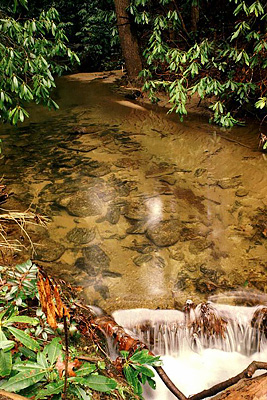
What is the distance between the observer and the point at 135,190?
15.6 feet

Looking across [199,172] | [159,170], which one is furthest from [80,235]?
[199,172]

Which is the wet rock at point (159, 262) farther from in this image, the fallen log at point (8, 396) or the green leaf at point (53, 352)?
the fallen log at point (8, 396)

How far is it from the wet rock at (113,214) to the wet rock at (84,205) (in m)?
0.14

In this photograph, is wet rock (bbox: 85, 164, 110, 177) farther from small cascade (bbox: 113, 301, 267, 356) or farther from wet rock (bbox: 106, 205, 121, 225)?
small cascade (bbox: 113, 301, 267, 356)

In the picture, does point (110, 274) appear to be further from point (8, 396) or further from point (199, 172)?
point (199, 172)

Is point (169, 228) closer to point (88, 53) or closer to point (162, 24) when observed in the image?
point (162, 24)

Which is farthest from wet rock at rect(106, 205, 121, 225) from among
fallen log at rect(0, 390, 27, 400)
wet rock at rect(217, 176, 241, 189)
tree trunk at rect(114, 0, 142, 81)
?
tree trunk at rect(114, 0, 142, 81)

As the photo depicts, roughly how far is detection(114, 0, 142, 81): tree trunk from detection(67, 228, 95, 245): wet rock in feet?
23.2

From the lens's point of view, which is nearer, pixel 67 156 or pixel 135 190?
pixel 135 190

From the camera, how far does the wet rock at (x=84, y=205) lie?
426cm

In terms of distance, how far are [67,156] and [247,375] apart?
4828 mm

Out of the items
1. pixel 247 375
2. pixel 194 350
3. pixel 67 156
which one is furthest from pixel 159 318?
pixel 67 156

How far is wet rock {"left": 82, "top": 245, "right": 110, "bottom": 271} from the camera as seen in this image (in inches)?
136

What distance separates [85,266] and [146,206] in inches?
52.8
